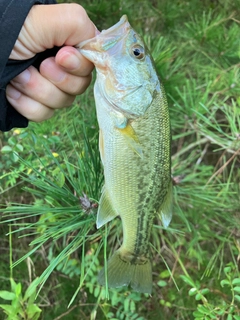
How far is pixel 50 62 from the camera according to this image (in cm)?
97

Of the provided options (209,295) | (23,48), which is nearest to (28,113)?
(23,48)

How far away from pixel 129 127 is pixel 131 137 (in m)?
0.03

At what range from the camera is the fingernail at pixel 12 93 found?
40.9 inches

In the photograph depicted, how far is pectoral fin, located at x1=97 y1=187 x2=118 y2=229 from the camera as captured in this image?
2.99 feet

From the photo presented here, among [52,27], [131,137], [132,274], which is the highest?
[52,27]

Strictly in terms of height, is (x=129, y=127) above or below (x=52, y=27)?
below

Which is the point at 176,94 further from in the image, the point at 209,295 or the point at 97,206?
the point at 209,295

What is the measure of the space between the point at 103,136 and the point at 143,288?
1.43 feet

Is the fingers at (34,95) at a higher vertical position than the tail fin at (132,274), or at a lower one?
higher

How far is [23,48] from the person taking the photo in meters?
0.92

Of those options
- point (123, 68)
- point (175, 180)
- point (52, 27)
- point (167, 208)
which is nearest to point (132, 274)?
point (167, 208)

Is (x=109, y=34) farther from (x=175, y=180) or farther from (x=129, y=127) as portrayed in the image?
(x=175, y=180)

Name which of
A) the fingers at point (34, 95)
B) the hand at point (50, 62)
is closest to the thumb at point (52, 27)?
the hand at point (50, 62)

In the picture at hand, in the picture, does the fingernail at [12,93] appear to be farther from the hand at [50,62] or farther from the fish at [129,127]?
the fish at [129,127]
